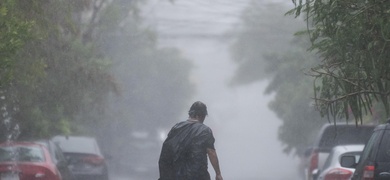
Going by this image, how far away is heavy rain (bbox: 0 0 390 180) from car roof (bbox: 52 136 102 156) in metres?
0.04

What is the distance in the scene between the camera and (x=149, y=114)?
61.1m

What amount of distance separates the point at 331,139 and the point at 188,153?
11398 millimetres

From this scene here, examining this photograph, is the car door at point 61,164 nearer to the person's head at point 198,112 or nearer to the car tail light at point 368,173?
the person's head at point 198,112

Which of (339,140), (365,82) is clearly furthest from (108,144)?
(365,82)

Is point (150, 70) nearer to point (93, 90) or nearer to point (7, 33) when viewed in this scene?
point (93, 90)

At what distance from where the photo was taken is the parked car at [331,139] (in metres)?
21.9

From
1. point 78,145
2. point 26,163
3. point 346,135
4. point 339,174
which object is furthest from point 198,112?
point 78,145

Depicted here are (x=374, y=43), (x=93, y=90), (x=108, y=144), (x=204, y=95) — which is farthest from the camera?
(x=204, y=95)

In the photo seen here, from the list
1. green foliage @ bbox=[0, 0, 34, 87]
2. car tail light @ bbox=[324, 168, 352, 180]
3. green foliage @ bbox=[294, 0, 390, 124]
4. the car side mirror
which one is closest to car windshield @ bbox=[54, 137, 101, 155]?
car tail light @ bbox=[324, 168, 352, 180]

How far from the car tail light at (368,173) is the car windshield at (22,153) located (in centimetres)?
813

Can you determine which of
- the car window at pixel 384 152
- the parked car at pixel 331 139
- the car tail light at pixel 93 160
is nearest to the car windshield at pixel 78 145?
the car tail light at pixel 93 160

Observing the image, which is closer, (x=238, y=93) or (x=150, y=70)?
(x=150, y=70)

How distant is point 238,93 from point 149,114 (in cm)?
2218

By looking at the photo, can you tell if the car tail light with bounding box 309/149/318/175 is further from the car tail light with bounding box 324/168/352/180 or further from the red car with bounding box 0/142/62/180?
the red car with bounding box 0/142/62/180
